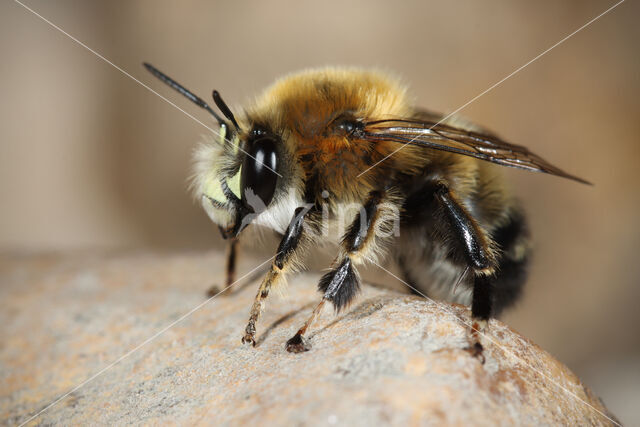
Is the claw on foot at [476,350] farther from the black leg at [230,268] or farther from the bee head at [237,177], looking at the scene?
the black leg at [230,268]

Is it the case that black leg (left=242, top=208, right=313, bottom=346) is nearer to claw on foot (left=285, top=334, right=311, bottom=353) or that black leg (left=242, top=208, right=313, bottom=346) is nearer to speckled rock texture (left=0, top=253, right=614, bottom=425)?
speckled rock texture (left=0, top=253, right=614, bottom=425)

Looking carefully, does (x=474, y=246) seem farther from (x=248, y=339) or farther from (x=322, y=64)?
(x=322, y=64)

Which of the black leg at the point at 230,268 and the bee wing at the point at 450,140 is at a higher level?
the bee wing at the point at 450,140

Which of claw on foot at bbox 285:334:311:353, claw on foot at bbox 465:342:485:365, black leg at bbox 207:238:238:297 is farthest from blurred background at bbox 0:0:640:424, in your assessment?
claw on foot at bbox 465:342:485:365

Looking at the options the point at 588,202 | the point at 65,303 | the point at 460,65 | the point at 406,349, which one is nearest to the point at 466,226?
the point at 406,349

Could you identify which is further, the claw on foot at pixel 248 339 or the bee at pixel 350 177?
the bee at pixel 350 177

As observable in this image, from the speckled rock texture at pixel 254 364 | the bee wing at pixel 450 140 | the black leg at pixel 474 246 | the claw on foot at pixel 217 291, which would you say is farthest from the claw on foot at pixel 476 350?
the claw on foot at pixel 217 291

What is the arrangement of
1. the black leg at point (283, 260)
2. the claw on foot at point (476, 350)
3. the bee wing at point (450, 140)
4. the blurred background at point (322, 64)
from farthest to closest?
1. the blurred background at point (322, 64)
2. the bee wing at point (450, 140)
3. the black leg at point (283, 260)
4. the claw on foot at point (476, 350)
